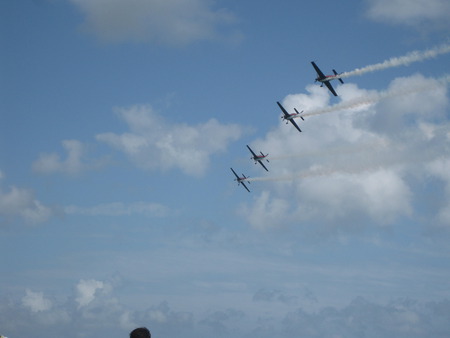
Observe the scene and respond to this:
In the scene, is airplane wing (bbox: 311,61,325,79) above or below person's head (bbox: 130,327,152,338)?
above

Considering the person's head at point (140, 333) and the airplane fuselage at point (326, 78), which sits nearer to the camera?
the person's head at point (140, 333)

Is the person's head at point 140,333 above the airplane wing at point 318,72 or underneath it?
underneath

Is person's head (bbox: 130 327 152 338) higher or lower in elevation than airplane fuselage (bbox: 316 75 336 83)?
lower

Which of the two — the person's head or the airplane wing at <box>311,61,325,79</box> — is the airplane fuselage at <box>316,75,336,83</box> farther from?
the person's head

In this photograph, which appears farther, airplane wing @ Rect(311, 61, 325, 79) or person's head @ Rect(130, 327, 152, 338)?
airplane wing @ Rect(311, 61, 325, 79)

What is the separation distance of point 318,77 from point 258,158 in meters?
48.0

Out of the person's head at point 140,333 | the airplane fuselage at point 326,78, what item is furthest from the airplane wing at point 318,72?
the person's head at point 140,333

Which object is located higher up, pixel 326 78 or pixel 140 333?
pixel 326 78

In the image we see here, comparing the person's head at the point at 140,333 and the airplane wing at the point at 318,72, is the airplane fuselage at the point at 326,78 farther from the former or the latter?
the person's head at the point at 140,333

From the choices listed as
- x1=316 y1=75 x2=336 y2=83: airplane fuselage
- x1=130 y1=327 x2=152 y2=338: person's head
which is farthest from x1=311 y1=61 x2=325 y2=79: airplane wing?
x1=130 y1=327 x2=152 y2=338: person's head

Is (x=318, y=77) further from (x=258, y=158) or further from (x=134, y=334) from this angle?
(x=134, y=334)

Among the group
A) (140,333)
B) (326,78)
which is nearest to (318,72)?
(326,78)

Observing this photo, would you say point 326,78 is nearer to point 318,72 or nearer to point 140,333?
point 318,72

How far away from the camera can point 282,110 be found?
472 feet
